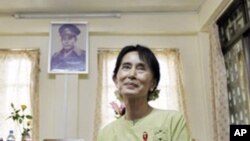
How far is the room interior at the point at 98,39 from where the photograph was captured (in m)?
4.27

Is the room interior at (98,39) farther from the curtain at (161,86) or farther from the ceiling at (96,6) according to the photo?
the curtain at (161,86)

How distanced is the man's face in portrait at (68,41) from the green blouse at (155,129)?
3.38 m

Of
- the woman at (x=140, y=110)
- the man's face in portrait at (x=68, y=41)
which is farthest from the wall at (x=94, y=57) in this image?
the woman at (x=140, y=110)

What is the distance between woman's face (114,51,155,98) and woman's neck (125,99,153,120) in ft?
0.11

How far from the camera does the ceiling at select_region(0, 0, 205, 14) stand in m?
4.31

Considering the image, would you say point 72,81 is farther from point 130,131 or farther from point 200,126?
point 130,131

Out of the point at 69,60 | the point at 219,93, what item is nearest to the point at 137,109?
the point at 219,93

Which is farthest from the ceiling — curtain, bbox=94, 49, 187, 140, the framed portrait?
curtain, bbox=94, 49, 187, 140

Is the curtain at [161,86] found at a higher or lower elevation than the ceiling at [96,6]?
lower

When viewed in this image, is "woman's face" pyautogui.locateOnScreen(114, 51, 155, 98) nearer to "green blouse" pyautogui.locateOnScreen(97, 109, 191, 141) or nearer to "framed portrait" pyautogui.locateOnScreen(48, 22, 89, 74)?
"green blouse" pyautogui.locateOnScreen(97, 109, 191, 141)

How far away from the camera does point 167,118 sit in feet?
3.70

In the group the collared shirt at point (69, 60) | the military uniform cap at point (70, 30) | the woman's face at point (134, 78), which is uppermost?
the military uniform cap at point (70, 30)

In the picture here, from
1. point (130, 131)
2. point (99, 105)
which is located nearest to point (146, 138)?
point (130, 131)

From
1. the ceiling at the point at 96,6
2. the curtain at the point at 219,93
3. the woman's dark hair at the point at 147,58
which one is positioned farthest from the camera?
the ceiling at the point at 96,6
